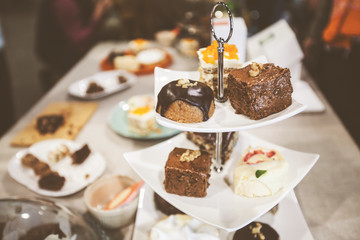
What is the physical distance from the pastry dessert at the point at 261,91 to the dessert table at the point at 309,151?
594 millimetres

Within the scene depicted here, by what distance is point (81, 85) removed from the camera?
2.44 m

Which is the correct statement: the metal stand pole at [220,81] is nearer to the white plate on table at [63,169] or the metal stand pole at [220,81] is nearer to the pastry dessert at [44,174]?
the white plate on table at [63,169]

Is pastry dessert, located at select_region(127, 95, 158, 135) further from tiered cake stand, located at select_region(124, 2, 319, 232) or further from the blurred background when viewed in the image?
the blurred background

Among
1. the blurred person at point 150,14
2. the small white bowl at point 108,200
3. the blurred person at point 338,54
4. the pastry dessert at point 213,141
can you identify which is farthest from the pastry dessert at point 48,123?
the blurred person at point 338,54

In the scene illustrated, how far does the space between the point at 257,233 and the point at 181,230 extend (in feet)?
0.88

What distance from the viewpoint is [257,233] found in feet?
3.53

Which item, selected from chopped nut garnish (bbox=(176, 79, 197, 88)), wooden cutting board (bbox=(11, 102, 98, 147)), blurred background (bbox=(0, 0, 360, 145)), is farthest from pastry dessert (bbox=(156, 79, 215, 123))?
blurred background (bbox=(0, 0, 360, 145))

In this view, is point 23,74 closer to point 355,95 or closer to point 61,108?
point 61,108

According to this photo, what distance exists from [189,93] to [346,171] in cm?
101

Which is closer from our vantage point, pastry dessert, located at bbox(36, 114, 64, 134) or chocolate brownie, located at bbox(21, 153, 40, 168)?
chocolate brownie, located at bbox(21, 153, 40, 168)

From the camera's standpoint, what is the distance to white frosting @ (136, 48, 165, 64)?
2.79 metres

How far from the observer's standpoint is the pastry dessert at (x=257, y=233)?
3.49 feet

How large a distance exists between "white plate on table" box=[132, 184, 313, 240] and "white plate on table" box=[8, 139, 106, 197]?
381 millimetres

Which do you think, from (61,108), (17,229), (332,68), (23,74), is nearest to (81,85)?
(61,108)
